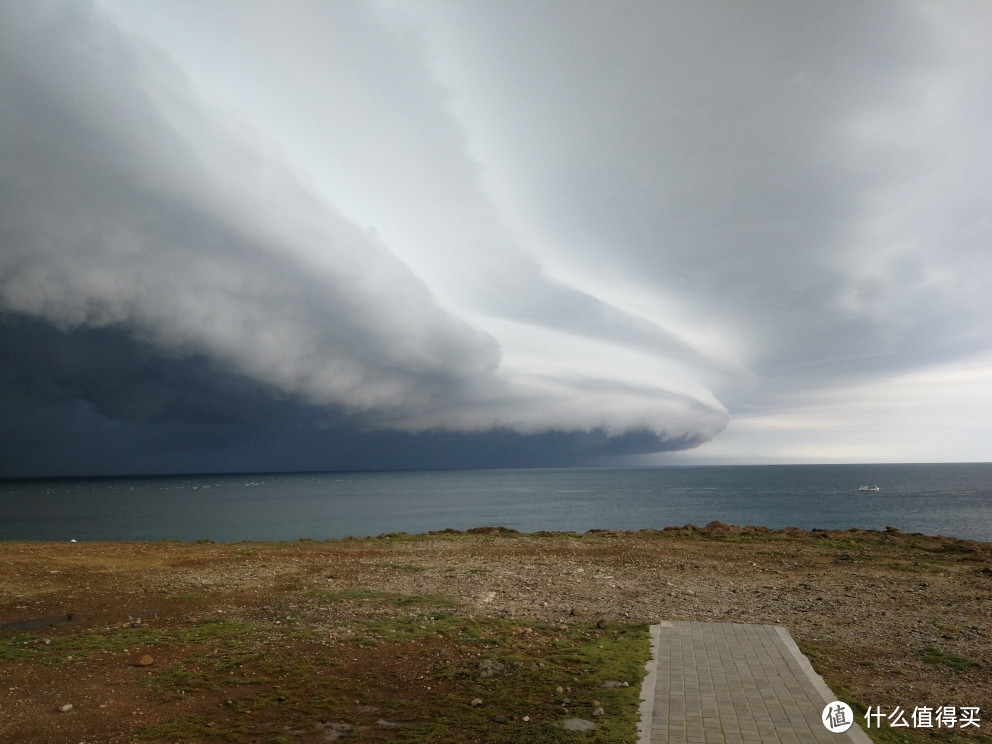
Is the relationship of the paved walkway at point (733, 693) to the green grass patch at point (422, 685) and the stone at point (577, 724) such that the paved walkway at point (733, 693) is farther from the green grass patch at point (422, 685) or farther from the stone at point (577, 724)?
the stone at point (577, 724)

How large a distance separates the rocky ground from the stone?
38 cm

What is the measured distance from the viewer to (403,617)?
1662 cm

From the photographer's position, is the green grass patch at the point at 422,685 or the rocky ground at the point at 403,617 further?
the rocky ground at the point at 403,617

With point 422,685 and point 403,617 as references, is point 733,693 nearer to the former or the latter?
point 422,685

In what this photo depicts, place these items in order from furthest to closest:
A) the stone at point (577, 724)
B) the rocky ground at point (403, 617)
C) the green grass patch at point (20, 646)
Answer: the green grass patch at point (20, 646)
the rocky ground at point (403, 617)
the stone at point (577, 724)

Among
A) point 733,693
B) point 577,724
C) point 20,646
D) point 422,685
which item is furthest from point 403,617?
point 733,693

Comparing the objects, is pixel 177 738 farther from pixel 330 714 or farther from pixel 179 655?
pixel 179 655

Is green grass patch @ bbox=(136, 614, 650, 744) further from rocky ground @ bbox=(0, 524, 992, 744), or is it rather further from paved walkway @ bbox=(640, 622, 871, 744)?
paved walkway @ bbox=(640, 622, 871, 744)

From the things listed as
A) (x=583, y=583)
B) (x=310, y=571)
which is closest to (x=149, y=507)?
(x=310, y=571)

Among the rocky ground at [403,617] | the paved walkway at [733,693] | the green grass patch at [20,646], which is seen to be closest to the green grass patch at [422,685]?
the rocky ground at [403,617]

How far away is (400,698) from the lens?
1075 centimetres

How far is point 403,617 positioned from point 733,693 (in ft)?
30.9

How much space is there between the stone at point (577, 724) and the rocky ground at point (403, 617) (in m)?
0.38

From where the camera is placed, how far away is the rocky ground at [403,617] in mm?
10570
